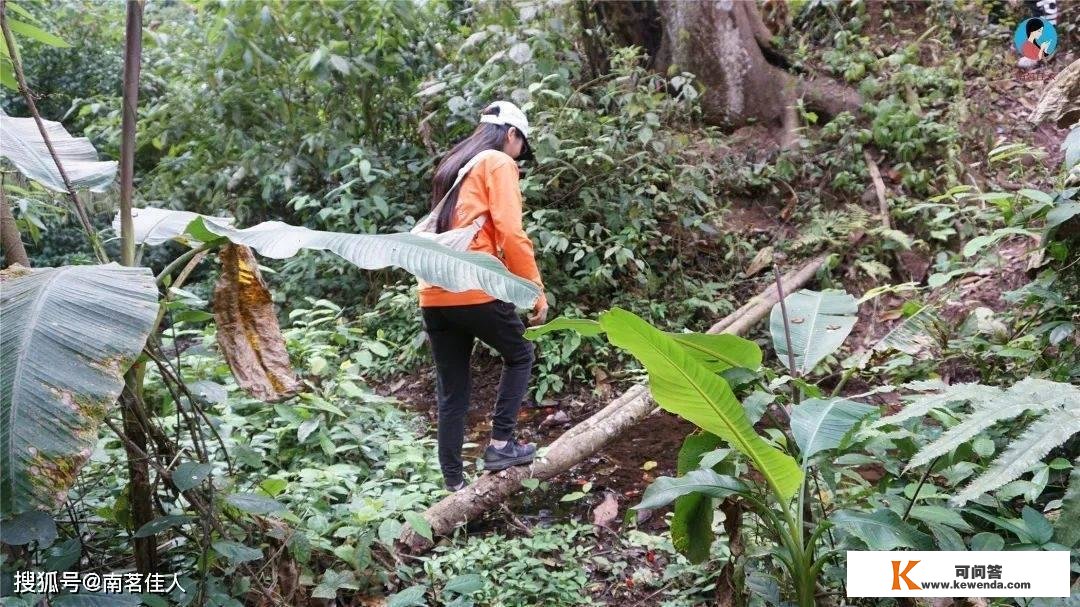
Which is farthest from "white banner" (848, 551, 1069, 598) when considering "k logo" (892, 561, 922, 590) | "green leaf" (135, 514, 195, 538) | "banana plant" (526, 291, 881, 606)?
"green leaf" (135, 514, 195, 538)

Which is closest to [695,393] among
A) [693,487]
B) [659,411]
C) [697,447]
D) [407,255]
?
[693,487]

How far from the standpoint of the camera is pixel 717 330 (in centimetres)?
538

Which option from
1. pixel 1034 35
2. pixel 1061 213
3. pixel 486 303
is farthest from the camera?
pixel 1034 35

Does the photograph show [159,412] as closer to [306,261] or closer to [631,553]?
[631,553]

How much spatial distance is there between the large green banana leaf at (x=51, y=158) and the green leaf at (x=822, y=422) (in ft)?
7.83

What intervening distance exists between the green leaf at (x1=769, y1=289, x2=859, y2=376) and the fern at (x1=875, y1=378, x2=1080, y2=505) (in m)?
0.55

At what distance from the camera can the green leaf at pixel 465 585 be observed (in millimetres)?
2486

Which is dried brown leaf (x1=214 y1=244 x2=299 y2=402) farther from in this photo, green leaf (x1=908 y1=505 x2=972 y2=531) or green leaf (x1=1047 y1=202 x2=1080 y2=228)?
green leaf (x1=1047 y1=202 x2=1080 y2=228)

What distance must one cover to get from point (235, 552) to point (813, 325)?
2160mm

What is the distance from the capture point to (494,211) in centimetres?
327

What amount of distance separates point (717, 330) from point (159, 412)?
3717 mm

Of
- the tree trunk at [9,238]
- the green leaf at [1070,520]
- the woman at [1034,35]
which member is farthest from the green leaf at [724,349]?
the woman at [1034,35]

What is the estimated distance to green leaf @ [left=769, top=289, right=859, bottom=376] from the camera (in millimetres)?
2660

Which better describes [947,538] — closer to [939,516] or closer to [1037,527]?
[939,516]
